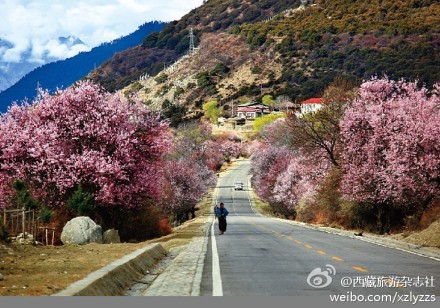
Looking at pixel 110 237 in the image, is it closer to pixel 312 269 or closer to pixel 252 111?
pixel 312 269

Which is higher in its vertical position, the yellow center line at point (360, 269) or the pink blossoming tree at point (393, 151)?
the pink blossoming tree at point (393, 151)

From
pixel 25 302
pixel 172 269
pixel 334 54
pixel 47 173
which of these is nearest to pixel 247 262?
pixel 172 269

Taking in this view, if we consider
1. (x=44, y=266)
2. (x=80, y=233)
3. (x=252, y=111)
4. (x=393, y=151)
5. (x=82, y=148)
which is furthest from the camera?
(x=252, y=111)

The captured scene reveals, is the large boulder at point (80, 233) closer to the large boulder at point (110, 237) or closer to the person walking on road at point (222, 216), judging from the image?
the large boulder at point (110, 237)

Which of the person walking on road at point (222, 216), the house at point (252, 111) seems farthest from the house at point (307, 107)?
the house at point (252, 111)

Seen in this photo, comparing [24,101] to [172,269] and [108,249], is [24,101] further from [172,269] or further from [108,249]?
[172,269]

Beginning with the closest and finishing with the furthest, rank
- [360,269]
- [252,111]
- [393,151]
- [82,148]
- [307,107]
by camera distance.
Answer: [360,269]
[82,148]
[393,151]
[307,107]
[252,111]

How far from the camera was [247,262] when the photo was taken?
18766mm

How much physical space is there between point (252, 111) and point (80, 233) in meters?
156

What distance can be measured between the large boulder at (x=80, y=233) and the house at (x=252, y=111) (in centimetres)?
15496

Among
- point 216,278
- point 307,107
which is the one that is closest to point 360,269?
point 216,278

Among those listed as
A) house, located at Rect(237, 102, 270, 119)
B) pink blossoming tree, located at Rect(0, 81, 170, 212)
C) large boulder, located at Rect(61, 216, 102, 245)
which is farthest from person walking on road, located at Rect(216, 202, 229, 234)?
house, located at Rect(237, 102, 270, 119)

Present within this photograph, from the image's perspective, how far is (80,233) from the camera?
89.9ft

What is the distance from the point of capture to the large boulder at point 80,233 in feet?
88.9
